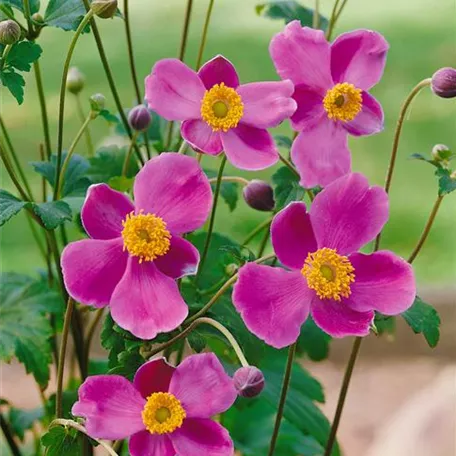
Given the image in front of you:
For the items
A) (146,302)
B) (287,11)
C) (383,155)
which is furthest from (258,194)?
(383,155)

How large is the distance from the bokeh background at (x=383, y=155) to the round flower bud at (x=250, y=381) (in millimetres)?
878

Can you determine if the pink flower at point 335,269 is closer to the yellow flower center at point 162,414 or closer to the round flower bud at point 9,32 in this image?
the yellow flower center at point 162,414

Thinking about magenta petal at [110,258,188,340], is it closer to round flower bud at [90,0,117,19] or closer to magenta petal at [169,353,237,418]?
magenta petal at [169,353,237,418]

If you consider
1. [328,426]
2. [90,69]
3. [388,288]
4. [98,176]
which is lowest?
[90,69]

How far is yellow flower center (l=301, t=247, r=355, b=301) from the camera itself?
1.75ft

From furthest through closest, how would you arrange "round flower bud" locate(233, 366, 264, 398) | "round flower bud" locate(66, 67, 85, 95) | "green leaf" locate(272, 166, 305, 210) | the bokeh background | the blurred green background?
the blurred green background → the bokeh background → "round flower bud" locate(66, 67, 85, 95) → "green leaf" locate(272, 166, 305, 210) → "round flower bud" locate(233, 366, 264, 398)

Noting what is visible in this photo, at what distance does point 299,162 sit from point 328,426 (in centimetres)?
35

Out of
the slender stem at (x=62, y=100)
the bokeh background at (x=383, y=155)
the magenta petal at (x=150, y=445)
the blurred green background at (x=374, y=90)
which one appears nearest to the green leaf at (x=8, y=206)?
the slender stem at (x=62, y=100)

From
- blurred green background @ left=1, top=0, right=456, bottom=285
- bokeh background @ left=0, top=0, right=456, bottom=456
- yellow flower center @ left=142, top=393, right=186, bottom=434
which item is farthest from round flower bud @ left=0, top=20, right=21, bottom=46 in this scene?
blurred green background @ left=1, top=0, right=456, bottom=285

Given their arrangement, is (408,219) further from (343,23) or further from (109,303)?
(109,303)

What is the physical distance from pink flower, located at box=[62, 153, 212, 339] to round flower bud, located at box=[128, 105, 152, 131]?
0.39ft

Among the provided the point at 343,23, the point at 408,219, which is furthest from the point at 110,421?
the point at 343,23

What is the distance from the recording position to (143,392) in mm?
535

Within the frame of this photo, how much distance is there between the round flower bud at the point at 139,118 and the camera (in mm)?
646
